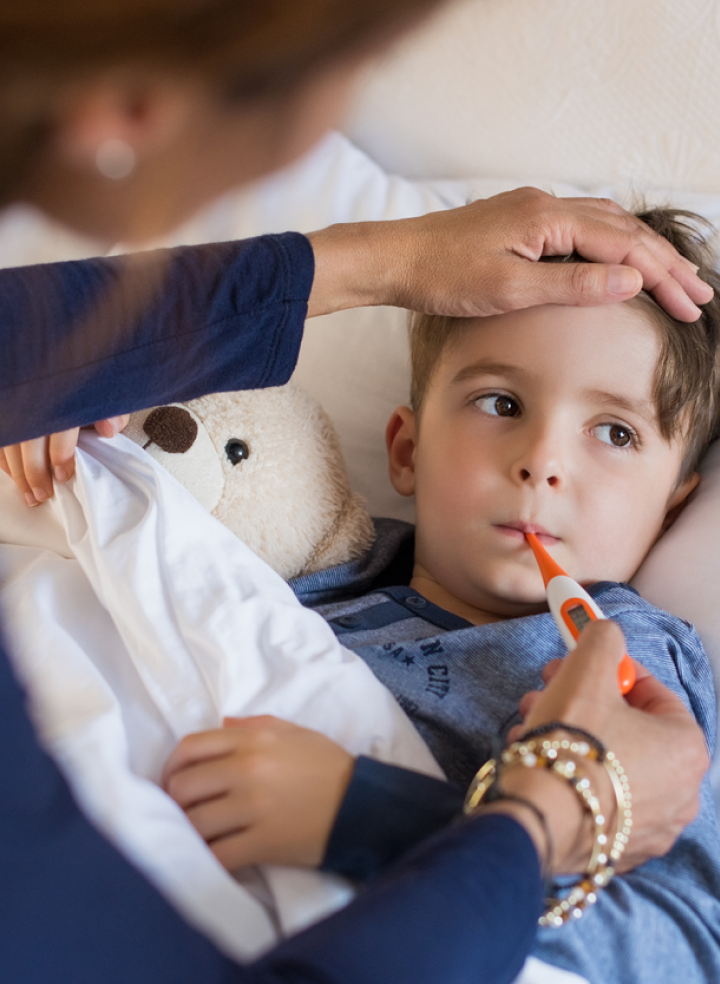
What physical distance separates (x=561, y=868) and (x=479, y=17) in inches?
15.7

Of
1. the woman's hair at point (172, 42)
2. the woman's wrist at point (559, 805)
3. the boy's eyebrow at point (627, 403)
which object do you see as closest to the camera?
the woman's hair at point (172, 42)

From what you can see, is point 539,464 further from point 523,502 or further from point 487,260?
point 487,260

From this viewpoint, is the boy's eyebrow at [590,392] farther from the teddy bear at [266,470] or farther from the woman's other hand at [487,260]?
the teddy bear at [266,470]

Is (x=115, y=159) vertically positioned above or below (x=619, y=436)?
above

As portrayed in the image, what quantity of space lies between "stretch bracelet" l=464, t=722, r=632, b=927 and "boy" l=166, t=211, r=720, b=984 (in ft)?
0.60

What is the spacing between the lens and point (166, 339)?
0.57m

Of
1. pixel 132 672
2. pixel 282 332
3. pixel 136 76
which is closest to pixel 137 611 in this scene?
pixel 132 672

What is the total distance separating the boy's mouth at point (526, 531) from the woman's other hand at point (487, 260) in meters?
0.20

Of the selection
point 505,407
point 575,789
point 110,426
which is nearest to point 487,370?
point 505,407

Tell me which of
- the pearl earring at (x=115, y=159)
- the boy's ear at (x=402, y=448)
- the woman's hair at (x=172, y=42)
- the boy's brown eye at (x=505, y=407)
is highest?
the woman's hair at (x=172, y=42)

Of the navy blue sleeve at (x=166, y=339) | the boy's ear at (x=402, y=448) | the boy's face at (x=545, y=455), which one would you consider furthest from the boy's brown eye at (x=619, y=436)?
the navy blue sleeve at (x=166, y=339)

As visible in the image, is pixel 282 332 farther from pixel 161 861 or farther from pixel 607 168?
pixel 607 168

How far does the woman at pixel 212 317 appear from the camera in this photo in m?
0.17

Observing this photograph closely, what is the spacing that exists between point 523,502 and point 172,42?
648 mm
